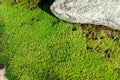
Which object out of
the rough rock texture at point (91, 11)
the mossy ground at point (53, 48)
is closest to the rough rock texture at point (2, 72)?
the mossy ground at point (53, 48)

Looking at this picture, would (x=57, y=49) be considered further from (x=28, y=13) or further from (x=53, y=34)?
(x=28, y=13)

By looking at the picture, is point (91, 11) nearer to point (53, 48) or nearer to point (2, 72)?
point (53, 48)

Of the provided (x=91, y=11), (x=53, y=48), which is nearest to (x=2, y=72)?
(x=53, y=48)

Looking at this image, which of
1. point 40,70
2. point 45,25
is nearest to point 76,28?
point 45,25

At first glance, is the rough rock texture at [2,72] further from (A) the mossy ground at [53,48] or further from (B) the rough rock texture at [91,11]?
(B) the rough rock texture at [91,11]

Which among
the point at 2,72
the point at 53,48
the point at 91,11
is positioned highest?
the point at 91,11

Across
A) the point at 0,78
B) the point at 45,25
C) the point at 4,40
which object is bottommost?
the point at 0,78
